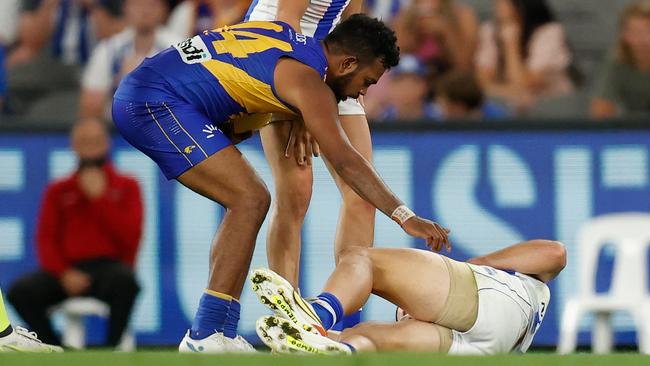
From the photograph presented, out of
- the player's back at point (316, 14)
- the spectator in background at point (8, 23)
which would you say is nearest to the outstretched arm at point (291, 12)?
the player's back at point (316, 14)

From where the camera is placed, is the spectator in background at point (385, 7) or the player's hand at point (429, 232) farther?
the spectator in background at point (385, 7)

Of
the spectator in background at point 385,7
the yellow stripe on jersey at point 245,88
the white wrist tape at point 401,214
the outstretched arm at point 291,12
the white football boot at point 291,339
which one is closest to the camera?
the white football boot at point 291,339

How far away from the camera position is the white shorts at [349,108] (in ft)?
22.0

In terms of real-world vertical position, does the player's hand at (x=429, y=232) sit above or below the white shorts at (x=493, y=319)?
above

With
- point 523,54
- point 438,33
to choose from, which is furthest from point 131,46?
point 523,54

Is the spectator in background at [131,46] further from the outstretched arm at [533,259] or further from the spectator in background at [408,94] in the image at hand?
the outstretched arm at [533,259]

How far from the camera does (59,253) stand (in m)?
9.46

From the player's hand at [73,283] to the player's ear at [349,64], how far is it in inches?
154

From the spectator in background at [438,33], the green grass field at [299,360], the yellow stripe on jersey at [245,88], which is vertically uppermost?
the yellow stripe on jersey at [245,88]

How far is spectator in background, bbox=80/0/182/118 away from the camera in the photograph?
408 inches

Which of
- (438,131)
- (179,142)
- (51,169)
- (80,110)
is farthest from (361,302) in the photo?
(80,110)

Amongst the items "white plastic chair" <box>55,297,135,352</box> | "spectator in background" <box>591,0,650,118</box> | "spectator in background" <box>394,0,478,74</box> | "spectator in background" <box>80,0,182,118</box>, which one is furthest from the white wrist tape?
"spectator in background" <box>80,0,182,118</box>

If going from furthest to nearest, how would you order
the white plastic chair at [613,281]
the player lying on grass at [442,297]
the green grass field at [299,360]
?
the white plastic chair at [613,281] < the player lying on grass at [442,297] < the green grass field at [299,360]

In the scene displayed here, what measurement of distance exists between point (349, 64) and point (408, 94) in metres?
3.89
